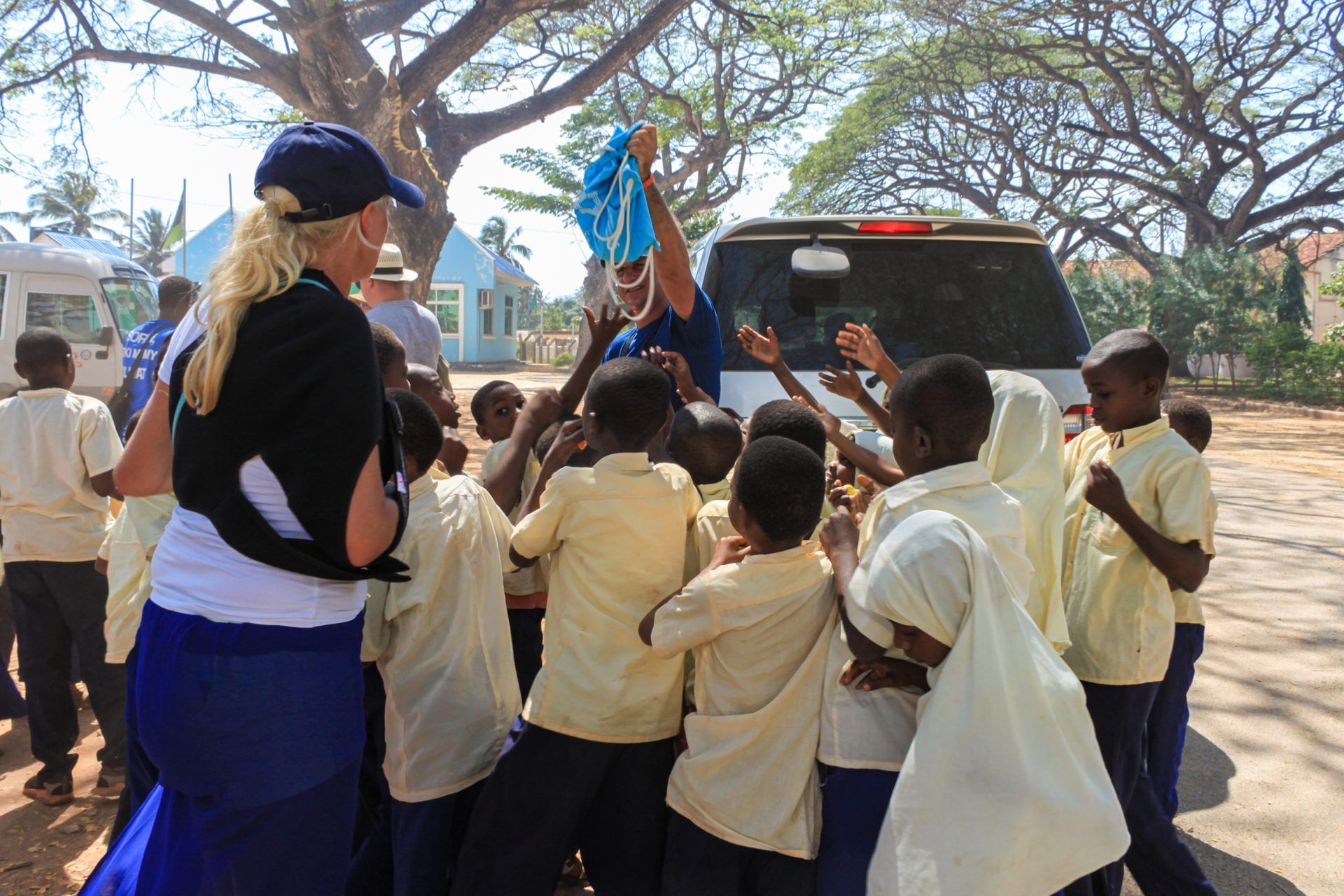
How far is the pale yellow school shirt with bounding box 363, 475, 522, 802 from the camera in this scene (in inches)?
92.5

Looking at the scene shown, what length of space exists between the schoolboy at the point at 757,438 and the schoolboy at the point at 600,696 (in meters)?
0.07

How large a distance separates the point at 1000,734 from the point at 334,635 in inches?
45.7

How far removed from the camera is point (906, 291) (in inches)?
166

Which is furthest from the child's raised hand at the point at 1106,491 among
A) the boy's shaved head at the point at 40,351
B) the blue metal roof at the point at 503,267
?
the blue metal roof at the point at 503,267

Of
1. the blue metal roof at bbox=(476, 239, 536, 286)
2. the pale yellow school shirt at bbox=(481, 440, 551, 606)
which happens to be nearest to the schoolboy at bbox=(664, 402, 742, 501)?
the pale yellow school shirt at bbox=(481, 440, 551, 606)

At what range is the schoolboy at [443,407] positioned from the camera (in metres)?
2.93

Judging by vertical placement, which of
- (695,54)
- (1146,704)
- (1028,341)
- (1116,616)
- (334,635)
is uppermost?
(695,54)

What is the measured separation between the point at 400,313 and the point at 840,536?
2.64 m

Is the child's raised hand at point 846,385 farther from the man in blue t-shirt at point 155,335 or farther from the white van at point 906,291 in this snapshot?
the man in blue t-shirt at point 155,335

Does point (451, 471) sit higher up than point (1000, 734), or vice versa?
point (451, 471)

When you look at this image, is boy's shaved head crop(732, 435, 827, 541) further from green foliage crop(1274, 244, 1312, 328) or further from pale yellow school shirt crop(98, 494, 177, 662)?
green foliage crop(1274, 244, 1312, 328)

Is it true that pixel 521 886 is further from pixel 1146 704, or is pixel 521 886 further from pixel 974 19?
pixel 974 19

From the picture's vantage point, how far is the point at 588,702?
233cm

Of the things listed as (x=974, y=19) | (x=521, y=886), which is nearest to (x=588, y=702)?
(x=521, y=886)
